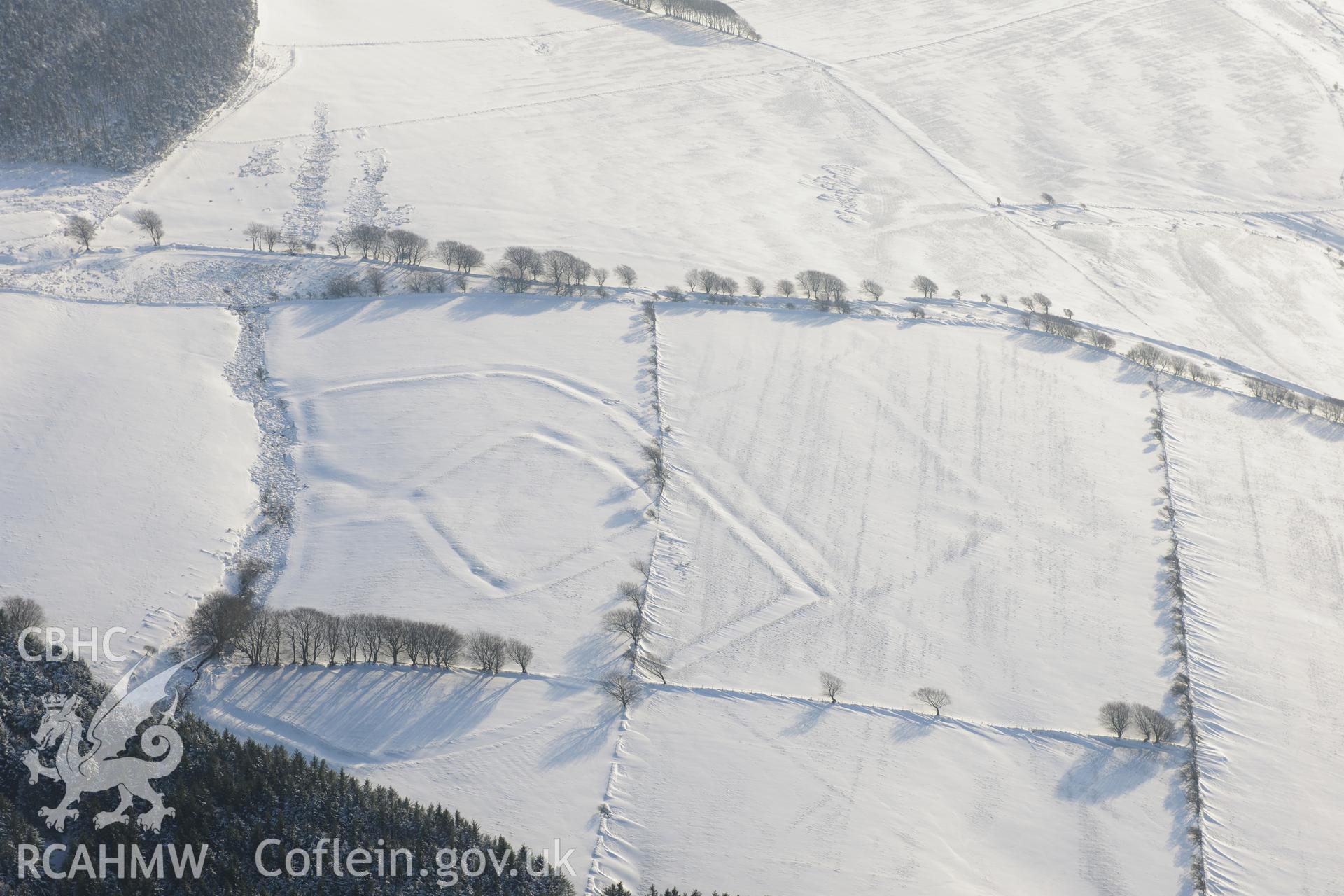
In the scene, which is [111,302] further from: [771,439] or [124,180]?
[771,439]

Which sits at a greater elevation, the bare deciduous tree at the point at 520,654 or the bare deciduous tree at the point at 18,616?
the bare deciduous tree at the point at 18,616

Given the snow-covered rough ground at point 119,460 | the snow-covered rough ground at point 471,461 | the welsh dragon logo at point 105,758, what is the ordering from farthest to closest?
1. the snow-covered rough ground at point 471,461
2. the snow-covered rough ground at point 119,460
3. the welsh dragon logo at point 105,758

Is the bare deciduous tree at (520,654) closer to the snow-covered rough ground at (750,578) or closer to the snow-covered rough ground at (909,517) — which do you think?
the snow-covered rough ground at (750,578)

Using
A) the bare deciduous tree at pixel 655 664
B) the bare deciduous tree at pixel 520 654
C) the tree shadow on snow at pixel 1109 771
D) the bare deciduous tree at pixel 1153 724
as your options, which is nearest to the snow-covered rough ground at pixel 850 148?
the bare deciduous tree at pixel 655 664

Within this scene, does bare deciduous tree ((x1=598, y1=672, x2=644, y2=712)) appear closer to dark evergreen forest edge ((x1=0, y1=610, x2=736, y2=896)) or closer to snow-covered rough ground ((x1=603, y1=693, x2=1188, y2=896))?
snow-covered rough ground ((x1=603, y1=693, x2=1188, y2=896))

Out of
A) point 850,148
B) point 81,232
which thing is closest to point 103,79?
point 81,232

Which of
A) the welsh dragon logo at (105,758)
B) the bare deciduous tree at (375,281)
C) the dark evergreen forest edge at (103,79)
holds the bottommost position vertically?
the welsh dragon logo at (105,758)

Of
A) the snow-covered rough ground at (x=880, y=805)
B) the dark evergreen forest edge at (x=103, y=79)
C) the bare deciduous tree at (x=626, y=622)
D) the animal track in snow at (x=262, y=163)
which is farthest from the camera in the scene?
the animal track in snow at (x=262, y=163)

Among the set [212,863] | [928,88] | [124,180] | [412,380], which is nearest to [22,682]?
[212,863]
